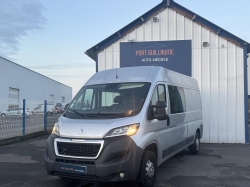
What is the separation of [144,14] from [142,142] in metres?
9.04

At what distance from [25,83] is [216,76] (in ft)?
125

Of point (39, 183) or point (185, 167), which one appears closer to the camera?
point (39, 183)

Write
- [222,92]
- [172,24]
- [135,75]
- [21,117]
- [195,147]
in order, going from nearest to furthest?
[135,75] → [195,147] → [222,92] → [172,24] → [21,117]

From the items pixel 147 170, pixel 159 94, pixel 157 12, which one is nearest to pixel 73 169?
pixel 147 170

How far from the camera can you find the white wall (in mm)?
38062

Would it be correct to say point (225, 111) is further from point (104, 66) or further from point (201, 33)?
point (104, 66)

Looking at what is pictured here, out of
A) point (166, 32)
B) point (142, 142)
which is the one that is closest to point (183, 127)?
point (142, 142)

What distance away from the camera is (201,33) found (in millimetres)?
13023

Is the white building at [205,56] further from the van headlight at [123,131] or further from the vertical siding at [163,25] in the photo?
the van headlight at [123,131]

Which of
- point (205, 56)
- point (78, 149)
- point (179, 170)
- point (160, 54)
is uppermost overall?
point (160, 54)

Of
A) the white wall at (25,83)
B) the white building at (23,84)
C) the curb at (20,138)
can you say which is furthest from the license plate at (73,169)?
the white wall at (25,83)

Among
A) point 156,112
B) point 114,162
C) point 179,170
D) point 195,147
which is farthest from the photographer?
point 195,147

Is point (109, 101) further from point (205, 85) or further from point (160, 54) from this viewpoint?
point (205, 85)

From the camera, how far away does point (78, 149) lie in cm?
541
